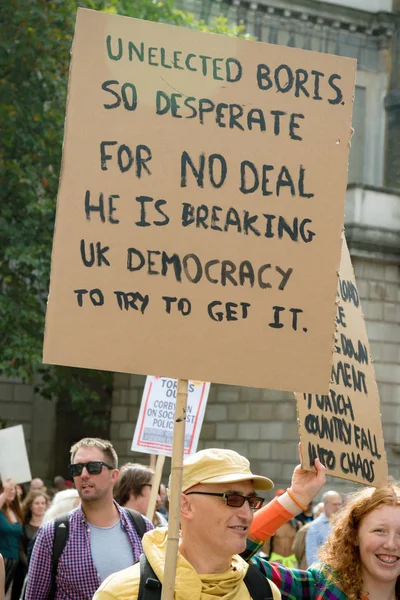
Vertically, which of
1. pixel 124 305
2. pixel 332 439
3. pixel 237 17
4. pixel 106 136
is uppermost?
pixel 237 17

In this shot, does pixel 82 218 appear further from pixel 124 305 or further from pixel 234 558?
pixel 234 558

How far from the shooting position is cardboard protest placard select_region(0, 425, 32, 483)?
1219 cm

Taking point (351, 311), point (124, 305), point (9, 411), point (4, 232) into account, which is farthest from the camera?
point (9, 411)

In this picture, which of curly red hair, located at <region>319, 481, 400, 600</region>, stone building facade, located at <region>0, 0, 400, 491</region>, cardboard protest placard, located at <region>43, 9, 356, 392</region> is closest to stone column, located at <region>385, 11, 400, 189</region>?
stone building facade, located at <region>0, 0, 400, 491</region>

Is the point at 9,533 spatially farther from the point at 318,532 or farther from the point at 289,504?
the point at 289,504

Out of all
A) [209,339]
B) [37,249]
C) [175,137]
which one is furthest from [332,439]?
[37,249]

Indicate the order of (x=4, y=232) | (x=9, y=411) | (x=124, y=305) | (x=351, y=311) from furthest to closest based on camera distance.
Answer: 1. (x=9, y=411)
2. (x=4, y=232)
3. (x=351, y=311)
4. (x=124, y=305)

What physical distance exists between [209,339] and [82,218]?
494 mm

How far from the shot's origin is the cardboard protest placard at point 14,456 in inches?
480

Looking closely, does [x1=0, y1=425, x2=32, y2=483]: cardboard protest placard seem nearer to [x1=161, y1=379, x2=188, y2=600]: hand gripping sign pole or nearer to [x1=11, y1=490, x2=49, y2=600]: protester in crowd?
[x1=11, y1=490, x2=49, y2=600]: protester in crowd

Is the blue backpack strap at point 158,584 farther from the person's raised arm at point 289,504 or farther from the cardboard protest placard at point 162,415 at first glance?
the cardboard protest placard at point 162,415

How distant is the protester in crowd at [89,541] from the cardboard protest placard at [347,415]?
1558 millimetres

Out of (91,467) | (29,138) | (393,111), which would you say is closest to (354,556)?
(91,467)

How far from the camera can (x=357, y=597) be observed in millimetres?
4289
